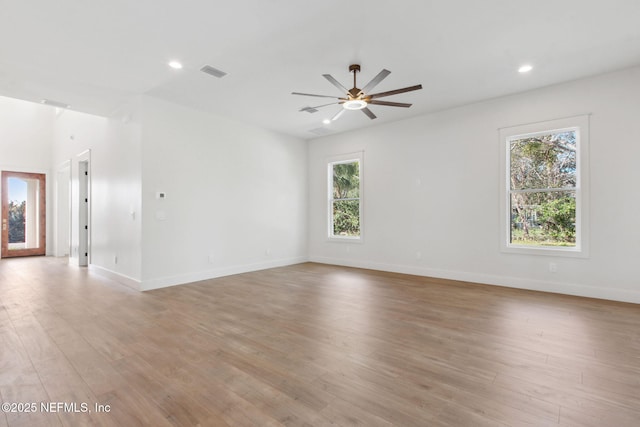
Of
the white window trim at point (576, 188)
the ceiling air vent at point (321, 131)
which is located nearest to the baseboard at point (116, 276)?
the ceiling air vent at point (321, 131)

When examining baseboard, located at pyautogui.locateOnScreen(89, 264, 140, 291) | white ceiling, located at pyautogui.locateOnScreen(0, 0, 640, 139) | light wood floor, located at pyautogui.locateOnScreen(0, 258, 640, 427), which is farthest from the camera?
baseboard, located at pyautogui.locateOnScreen(89, 264, 140, 291)

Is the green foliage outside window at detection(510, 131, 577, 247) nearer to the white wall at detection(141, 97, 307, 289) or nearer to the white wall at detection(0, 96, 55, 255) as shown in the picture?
the white wall at detection(141, 97, 307, 289)

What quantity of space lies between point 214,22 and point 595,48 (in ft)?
13.9

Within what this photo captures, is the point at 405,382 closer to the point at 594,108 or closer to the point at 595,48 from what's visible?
the point at 595,48

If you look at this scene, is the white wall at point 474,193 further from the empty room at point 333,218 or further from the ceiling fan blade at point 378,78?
the ceiling fan blade at point 378,78

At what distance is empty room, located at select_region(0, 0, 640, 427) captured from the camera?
2.04m

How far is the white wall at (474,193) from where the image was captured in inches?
157

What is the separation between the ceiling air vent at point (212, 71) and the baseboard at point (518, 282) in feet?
14.7

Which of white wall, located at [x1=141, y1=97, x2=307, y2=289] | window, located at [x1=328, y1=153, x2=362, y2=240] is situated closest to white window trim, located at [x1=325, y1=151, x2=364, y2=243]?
window, located at [x1=328, y1=153, x2=362, y2=240]

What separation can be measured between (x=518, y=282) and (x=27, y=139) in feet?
Answer: 40.1

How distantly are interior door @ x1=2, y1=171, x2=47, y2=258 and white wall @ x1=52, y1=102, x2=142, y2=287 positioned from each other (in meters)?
2.57

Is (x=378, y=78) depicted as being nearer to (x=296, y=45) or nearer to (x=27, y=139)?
(x=296, y=45)

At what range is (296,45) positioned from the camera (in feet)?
10.8

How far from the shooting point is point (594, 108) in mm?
4160
